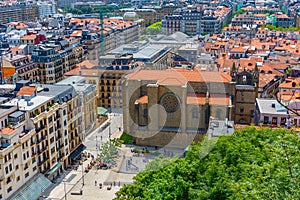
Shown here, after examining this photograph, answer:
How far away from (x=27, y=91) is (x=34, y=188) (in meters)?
9.56

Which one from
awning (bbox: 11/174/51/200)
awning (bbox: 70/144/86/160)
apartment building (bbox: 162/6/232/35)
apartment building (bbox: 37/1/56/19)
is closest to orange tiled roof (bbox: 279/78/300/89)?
awning (bbox: 70/144/86/160)

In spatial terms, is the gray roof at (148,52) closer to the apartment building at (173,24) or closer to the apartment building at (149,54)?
the apartment building at (149,54)

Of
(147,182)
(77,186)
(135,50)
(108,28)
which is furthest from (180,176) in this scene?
(108,28)

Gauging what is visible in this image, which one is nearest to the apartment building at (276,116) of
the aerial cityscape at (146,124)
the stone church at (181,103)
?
the aerial cityscape at (146,124)

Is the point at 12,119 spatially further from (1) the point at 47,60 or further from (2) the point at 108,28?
(2) the point at 108,28

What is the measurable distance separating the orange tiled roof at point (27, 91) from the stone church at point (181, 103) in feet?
41.2

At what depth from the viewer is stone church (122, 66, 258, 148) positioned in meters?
44.4

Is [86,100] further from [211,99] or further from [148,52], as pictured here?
[148,52]

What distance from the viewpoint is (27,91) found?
38438mm

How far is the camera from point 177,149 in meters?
45.3

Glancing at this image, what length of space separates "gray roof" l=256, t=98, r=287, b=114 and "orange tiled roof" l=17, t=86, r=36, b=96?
76.2 feet

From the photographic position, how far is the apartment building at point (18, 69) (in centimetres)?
5726

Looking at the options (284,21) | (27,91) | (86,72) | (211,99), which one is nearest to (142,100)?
(211,99)

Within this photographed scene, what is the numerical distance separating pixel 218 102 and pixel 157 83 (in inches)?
286
